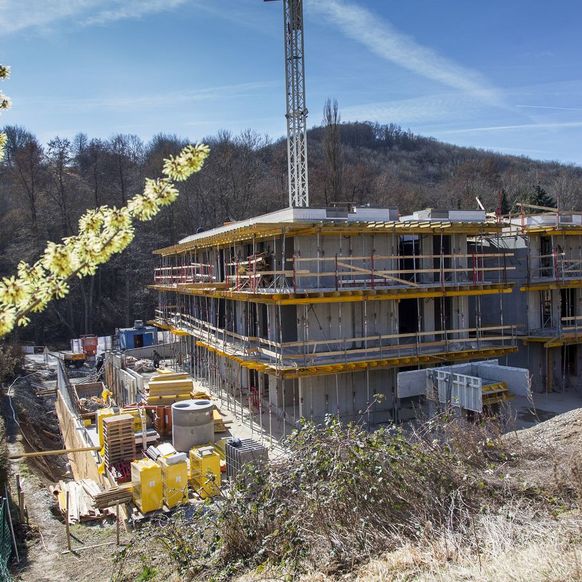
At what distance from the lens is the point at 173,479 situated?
13.2 m

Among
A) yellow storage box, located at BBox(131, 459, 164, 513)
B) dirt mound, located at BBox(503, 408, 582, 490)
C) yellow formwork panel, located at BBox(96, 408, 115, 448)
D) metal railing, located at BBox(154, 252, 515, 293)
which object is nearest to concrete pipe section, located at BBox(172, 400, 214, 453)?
yellow formwork panel, located at BBox(96, 408, 115, 448)

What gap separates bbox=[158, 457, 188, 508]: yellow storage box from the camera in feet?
42.7

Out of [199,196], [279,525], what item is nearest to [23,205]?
[199,196]

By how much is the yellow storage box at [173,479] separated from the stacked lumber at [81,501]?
184 cm

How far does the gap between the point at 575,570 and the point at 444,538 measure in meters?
1.54

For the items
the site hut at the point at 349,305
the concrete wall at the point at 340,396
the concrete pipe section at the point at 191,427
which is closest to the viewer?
the concrete pipe section at the point at 191,427

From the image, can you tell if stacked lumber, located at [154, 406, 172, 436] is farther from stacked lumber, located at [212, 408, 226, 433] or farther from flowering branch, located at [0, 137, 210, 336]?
flowering branch, located at [0, 137, 210, 336]

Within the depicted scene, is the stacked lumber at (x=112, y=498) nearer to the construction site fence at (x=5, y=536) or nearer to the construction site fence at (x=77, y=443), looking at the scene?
the construction site fence at (x=5, y=536)

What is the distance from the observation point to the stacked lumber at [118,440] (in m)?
15.8

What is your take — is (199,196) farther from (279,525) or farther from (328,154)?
(279,525)

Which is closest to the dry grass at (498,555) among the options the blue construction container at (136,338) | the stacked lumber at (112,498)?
the stacked lumber at (112,498)

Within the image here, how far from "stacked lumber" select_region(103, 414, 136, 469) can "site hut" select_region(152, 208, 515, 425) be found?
463 centimetres

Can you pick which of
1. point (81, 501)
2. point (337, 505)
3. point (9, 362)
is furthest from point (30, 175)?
point (337, 505)

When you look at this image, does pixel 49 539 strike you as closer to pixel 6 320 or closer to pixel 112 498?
pixel 112 498
